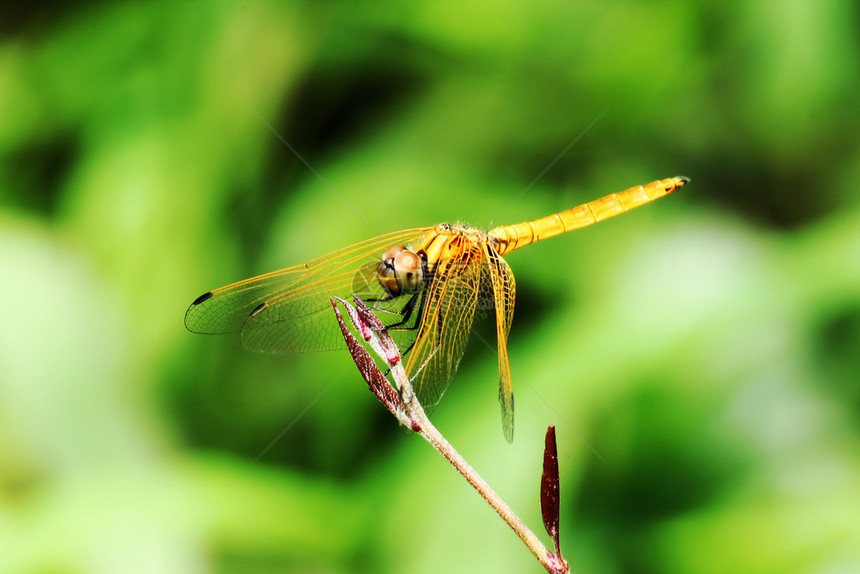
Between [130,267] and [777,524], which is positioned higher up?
[130,267]

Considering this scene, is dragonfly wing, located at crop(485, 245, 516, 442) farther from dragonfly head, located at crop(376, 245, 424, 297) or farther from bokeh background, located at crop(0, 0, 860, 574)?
bokeh background, located at crop(0, 0, 860, 574)

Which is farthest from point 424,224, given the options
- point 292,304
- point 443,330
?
point 443,330

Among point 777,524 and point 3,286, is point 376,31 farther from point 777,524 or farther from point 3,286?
point 777,524

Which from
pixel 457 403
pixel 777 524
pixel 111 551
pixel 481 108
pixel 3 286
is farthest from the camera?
pixel 481 108

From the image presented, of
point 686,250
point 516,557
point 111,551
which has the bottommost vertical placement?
point 516,557

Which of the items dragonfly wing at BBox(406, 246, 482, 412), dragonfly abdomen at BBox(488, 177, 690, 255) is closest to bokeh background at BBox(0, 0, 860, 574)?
dragonfly abdomen at BBox(488, 177, 690, 255)

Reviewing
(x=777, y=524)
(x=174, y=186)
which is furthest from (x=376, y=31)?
(x=777, y=524)
